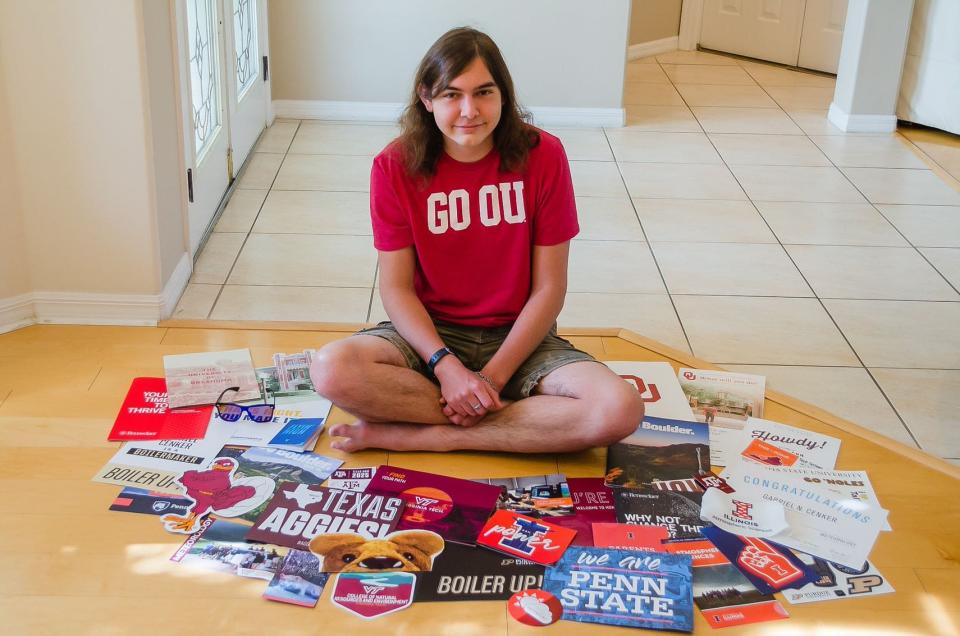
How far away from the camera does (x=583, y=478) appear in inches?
81.9

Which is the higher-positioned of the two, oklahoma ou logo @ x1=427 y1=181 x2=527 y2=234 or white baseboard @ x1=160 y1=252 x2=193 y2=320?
oklahoma ou logo @ x1=427 y1=181 x2=527 y2=234

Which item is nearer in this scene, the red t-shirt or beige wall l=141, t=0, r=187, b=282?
the red t-shirt

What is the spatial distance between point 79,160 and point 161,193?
22 cm

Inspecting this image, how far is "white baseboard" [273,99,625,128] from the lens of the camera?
4.52 m

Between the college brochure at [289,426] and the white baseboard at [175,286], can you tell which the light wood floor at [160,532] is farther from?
the white baseboard at [175,286]

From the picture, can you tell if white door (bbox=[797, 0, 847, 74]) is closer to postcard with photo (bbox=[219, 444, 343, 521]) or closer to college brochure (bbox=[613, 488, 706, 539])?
college brochure (bbox=[613, 488, 706, 539])

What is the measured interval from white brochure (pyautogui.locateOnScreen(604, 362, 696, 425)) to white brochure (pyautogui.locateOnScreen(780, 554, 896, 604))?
523 millimetres

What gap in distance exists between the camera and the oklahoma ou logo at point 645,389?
2.36 m

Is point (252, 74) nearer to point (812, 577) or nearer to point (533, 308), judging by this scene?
point (533, 308)

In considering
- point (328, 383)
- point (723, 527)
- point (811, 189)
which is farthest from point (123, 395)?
point (811, 189)

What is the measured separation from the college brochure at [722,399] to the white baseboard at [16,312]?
1.60 meters

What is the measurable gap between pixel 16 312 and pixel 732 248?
2.07m

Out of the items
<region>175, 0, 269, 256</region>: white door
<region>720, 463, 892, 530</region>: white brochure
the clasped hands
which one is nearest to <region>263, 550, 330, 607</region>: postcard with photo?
the clasped hands

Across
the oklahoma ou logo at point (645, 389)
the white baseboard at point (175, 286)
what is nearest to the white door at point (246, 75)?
the white baseboard at point (175, 286)
